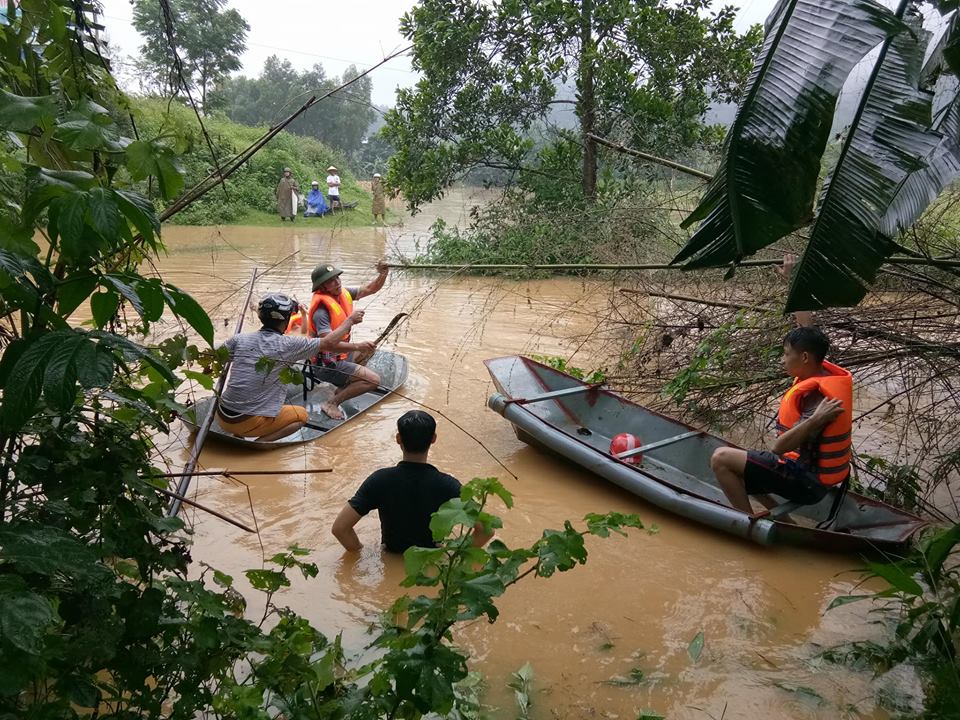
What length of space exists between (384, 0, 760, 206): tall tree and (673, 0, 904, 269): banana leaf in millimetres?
11423

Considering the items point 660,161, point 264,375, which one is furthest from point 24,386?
point 264,375

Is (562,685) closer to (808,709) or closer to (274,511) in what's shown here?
(808,709)

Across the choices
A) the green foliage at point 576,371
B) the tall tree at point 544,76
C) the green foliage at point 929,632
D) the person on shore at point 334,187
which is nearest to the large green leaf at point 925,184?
the green foliage at point 929,632

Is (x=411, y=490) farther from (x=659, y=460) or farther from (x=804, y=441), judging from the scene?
(x=659, y=460)

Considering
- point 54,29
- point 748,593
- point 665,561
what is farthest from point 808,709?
→ point 54,29

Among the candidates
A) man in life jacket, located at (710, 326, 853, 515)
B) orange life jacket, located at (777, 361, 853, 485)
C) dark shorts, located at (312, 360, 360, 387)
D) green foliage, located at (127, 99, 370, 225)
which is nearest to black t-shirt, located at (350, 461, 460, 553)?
man in life jacket, located at (710, 326, 853, 515)

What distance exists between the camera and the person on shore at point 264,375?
549 centimetres

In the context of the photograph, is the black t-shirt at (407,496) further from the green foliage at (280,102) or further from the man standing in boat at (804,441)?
the green foliage at (280,102)

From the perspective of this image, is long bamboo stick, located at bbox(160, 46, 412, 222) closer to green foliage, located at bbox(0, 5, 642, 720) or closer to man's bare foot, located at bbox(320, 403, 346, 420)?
green foliage, located at bbox(0, 5, 642, 720)

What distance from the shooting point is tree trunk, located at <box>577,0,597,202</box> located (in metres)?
13.7

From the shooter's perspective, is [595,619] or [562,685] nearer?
[562,685]

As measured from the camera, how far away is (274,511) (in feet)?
17.6

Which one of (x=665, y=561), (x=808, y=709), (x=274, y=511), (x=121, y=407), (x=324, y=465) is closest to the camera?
(x=121, y=407)

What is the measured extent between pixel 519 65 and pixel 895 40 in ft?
43.3
